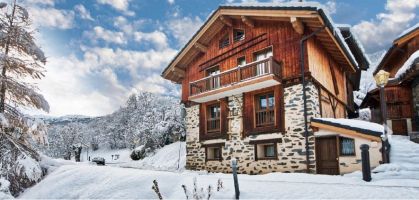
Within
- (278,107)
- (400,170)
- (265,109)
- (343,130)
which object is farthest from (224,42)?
(400,170)

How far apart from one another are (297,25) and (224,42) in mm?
5537

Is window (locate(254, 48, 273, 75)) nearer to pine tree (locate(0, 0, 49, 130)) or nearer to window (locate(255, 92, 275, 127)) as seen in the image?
window (locate(255, 92, 275, 127))

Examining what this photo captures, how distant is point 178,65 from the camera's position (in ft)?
72.1

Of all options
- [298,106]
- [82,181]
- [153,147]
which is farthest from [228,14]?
[153,147]

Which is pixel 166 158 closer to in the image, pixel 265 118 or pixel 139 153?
pixel 139 153

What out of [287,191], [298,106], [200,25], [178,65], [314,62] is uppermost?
[200,25]

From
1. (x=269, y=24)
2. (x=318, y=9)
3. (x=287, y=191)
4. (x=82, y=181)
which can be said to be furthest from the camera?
(x=269, y=24)

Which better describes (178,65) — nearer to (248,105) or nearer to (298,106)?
(248,105)

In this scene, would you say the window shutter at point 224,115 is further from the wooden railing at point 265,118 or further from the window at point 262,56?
the window at point 262,56

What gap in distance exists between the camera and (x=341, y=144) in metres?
14.2

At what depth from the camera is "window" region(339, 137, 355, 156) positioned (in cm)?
1375

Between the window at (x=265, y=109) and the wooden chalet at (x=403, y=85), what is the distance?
826 cm

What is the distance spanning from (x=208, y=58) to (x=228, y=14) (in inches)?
131

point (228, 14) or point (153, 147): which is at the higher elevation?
point (228, 14)
